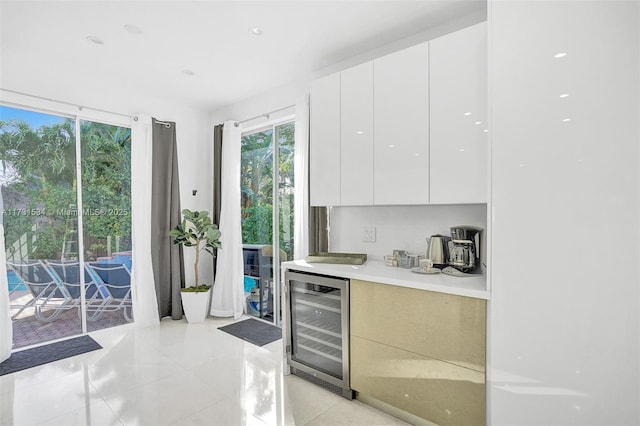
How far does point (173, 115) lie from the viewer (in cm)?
414

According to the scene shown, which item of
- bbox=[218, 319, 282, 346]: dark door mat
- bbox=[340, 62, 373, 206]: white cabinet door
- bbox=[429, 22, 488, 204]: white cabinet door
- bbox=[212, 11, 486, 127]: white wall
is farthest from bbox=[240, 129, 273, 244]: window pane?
bbox=[429, 22, 488, 204]: white cabinet door

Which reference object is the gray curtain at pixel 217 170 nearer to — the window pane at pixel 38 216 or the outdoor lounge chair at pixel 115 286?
the outdoor lounge chair at pixel 115 286

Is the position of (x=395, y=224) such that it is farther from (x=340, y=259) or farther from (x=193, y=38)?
(x=193, y=38)

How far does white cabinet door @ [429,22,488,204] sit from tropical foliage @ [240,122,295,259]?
6.24 ft

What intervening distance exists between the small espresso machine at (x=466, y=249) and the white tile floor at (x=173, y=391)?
1.08 metres

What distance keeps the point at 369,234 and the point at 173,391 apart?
1.92 m

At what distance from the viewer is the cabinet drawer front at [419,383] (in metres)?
1.78

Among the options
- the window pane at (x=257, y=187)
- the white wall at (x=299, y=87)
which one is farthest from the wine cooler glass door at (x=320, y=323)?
the white wall at (x=299, y=87)

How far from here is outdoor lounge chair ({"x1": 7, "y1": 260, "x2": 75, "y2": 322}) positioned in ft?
10.4

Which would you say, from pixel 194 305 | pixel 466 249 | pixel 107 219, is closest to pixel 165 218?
pixel 107 219

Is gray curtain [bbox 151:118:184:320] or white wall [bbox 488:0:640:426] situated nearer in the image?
white wall [bbox 488:0:640:426]

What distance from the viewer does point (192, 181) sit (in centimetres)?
436

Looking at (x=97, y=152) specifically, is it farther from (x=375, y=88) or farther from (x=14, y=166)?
(x=375, y=88)

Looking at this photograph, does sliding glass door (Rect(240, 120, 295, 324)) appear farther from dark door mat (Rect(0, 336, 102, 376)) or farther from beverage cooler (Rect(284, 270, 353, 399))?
dark door mat (Rect(0, 336, 102, 376))
